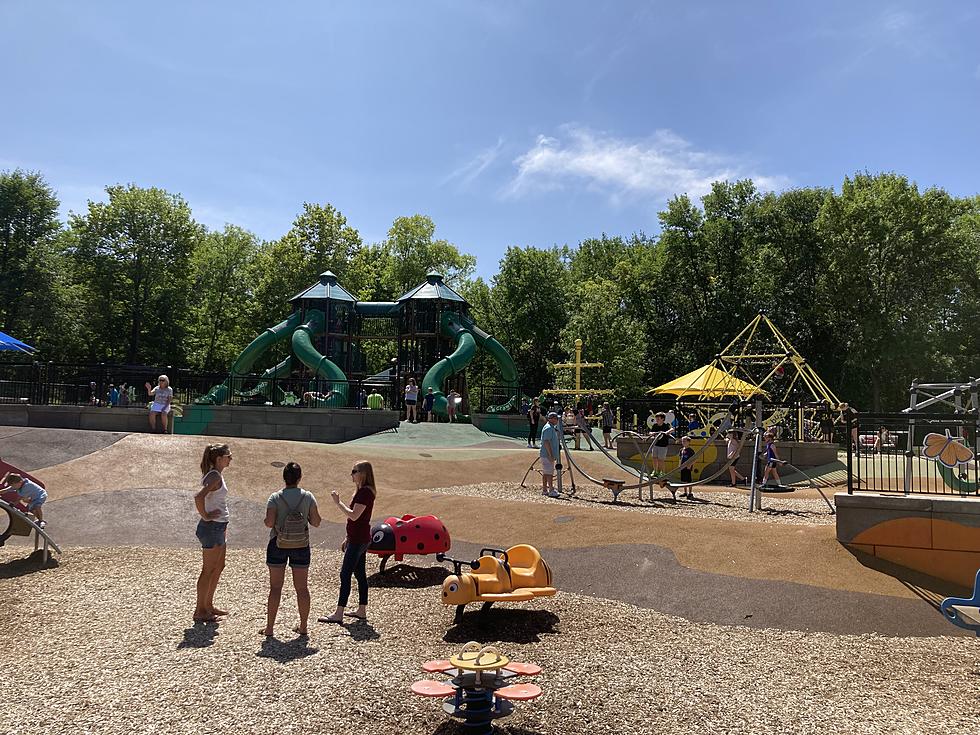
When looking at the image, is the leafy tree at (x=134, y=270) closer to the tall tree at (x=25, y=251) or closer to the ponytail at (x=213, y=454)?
the tall tree at (x=25, y=251)

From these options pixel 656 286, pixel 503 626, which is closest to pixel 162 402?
pixel 503 626

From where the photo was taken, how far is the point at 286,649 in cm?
608

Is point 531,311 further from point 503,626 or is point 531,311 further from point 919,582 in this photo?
point 503,626

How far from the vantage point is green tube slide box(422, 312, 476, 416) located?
29.7 metres

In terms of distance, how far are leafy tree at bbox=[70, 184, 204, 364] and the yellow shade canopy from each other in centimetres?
3389

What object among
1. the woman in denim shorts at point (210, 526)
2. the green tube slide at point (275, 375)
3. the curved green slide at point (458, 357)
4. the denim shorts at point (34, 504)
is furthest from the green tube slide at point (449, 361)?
the woman in denim shorts at point (210, 526)

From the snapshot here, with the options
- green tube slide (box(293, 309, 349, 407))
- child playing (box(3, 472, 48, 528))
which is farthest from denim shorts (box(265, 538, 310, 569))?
green tube slide (box(293, 309, 349, 407))

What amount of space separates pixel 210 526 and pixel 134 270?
4356 cm

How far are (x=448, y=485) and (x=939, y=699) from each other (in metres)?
12.4

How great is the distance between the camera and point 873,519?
903cm

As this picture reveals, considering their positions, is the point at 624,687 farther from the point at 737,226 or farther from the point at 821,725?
the point at 737,226

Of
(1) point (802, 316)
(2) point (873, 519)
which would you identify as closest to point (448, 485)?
(2) point (873, 519)

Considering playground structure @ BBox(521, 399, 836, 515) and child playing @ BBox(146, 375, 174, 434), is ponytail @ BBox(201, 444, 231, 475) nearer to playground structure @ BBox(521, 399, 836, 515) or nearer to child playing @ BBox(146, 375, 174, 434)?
playground structure @ BBox(521, 399, 836, 515)

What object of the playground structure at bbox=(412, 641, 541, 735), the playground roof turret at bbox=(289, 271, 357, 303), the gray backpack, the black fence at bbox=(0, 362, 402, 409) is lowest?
the playground structure at bbox=(412, 641, 541, 735)
